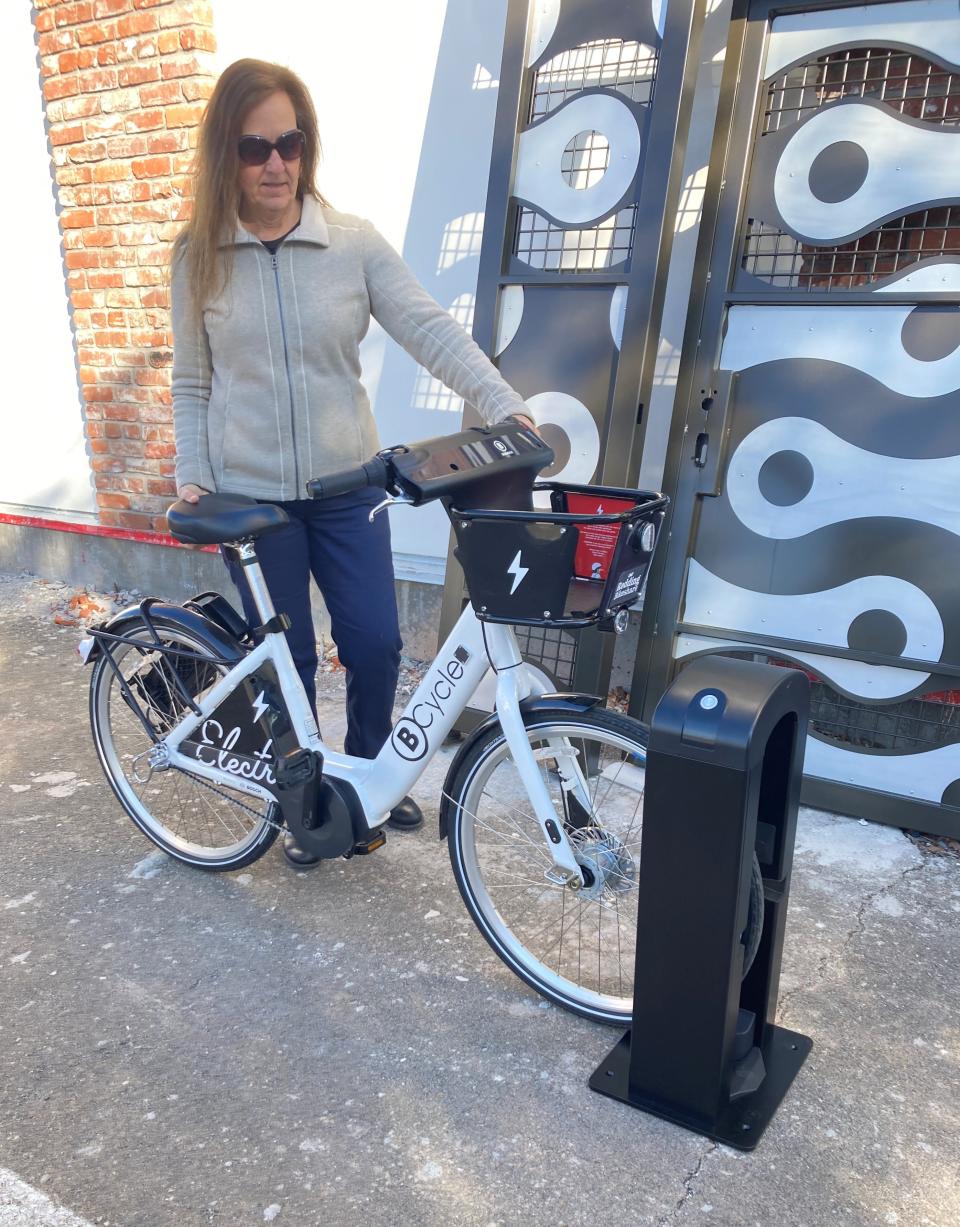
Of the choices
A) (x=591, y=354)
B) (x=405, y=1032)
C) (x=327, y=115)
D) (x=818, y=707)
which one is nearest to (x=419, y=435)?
(x=591, y=354)

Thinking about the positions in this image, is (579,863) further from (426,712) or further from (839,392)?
(839,392)

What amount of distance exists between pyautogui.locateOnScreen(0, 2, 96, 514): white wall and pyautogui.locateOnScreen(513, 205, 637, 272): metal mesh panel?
2.98m

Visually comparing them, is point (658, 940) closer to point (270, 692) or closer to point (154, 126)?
point (270, 692)

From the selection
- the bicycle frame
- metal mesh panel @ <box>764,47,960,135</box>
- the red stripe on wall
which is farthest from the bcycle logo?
the red stripe on wall

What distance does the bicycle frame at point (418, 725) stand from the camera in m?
2.02

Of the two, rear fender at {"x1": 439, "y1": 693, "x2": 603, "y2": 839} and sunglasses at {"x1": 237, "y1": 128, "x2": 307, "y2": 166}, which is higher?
sunglasses at {"x1": 237, "y1": 128, "x2": 307, "y2": 166}

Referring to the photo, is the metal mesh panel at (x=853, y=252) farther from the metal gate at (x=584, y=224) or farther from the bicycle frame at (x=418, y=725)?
the bicycle frame at (x=418, y=725)

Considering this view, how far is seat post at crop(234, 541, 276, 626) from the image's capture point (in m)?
2.33

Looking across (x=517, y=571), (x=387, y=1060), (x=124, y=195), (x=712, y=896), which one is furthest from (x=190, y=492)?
(x=124, y=195)

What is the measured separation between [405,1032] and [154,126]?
13.8 feet

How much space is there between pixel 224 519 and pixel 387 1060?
131 centimetres

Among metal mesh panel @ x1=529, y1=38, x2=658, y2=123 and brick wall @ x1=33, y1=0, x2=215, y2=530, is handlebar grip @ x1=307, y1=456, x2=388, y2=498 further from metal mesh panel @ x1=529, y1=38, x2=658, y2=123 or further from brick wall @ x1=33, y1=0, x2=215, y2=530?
brick wall @ x1=33, y1=0, x2=215, y2=530

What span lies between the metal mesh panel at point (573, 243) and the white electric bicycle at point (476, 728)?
1.53 m

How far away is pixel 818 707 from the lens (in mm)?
3164
